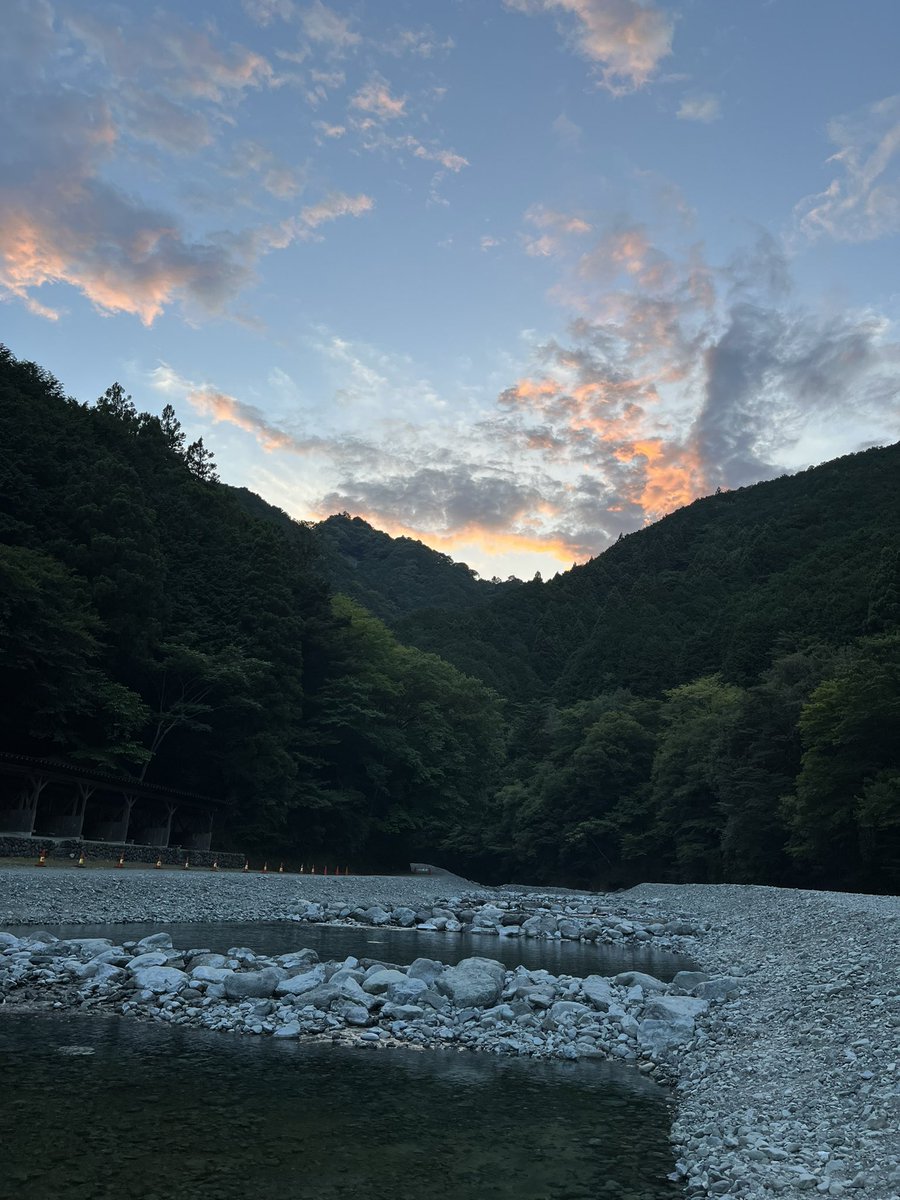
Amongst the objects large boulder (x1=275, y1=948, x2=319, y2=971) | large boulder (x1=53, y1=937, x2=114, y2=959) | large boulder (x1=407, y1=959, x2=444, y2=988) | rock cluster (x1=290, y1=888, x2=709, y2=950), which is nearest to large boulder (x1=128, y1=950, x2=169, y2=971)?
large boulder (x1=53, y1=937, x2=114, y2=959)

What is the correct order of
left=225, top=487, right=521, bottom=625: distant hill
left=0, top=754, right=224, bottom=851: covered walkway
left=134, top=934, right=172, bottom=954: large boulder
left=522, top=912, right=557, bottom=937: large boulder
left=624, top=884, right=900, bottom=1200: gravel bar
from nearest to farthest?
left=624, top=884, right=900, bottom=1200: gravel bar → left=134, top=934, right=172, bottom=954: large boulder → left=522, top=912, right=557, bottom=937: large boulder → left=0, top=754, right=224, bottom=851: covered walkway → left=225, top=487, right=521, bottom=625: distant hill

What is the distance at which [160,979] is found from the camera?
12477 mm

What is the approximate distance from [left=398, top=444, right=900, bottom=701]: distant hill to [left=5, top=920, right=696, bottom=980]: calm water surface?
3776 cm

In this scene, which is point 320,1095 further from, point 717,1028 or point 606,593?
point 606,593

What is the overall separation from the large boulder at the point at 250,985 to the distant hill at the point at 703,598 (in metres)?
47.9

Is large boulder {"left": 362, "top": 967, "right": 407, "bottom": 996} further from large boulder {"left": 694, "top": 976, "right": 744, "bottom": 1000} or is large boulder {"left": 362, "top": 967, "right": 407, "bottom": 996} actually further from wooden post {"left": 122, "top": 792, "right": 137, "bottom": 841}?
wooden post {"left": 122, "top": 792, "right": 137, "bottom": 841}

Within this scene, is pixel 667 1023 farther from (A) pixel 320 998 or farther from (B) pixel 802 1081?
(A) pixel 320 998

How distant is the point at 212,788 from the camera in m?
45.4

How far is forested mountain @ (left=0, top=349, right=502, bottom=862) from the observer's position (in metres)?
34.2

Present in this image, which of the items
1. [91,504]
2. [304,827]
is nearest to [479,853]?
[304,827]

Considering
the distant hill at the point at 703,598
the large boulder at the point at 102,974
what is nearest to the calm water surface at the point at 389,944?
the large boulder at the point at 102,974

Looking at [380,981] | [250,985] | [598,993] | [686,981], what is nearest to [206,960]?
[250,985]

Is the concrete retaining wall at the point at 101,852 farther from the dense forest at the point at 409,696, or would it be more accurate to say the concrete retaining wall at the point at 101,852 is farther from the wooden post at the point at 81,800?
the dense forest at the point at 409,696

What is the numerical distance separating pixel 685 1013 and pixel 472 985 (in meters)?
3.18
